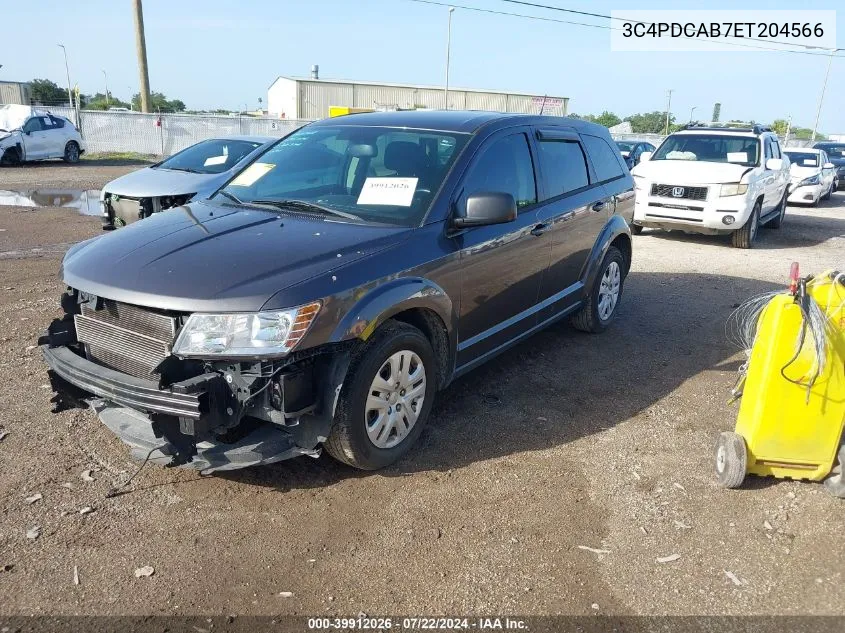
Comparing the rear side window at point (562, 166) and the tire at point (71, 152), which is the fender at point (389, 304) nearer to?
the rear side window at point (562, 166)

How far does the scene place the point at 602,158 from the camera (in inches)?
241

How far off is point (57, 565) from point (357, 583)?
1.30 meters

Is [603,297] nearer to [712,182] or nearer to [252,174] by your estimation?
[252,174]

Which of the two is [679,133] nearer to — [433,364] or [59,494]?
[433,364]

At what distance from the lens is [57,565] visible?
2.88 meters

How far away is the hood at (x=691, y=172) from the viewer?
10.7m

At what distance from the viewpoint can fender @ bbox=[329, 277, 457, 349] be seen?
3.21m

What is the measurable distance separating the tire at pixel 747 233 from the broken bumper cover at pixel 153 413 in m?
10.0

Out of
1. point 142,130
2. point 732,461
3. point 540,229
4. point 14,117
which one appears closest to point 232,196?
point 540,229

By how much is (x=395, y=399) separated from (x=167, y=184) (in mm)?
6833

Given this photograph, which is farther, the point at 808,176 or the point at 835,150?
the point at 835,150

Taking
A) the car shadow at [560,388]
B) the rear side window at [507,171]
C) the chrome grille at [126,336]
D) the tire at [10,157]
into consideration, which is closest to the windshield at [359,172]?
the rear side window at [507,171]

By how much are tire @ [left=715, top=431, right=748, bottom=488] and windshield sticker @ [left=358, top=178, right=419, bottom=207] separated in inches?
87.5

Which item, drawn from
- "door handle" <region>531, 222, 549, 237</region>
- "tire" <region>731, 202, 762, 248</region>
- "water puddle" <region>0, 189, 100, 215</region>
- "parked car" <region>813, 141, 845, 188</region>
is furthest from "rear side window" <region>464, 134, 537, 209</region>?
"parked car" <region>813, 141, 845, 188</region>
